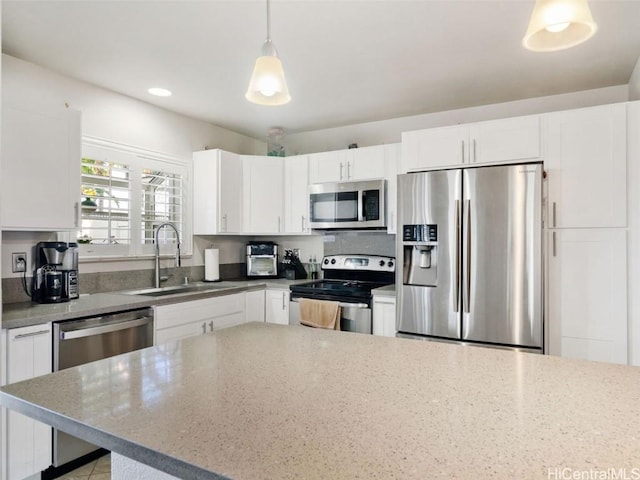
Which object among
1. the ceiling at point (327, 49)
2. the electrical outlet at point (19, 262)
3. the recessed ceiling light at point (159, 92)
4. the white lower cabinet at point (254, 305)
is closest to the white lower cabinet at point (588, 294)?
the ceiling at point (327, 49)

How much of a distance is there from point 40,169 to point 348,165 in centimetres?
231

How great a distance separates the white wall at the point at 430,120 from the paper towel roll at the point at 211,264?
1.45 meters

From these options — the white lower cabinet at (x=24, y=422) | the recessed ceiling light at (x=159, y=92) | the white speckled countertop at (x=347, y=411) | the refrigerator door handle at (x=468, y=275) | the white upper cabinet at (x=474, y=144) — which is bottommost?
the white lower cabinet at (x=24, y=422)

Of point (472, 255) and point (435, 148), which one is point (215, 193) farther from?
point (472, 255)

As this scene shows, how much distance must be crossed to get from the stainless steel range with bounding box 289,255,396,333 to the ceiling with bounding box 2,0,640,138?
4.69 ft

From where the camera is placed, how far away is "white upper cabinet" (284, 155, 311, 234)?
12.8 feet

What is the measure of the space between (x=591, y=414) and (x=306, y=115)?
10.9 ft

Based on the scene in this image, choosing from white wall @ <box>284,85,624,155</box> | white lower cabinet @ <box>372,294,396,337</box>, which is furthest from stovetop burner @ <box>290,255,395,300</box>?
white wall @ <box>284,85,624,155</box>

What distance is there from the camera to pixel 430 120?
368 cm

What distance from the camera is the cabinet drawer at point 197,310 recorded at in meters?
2.84

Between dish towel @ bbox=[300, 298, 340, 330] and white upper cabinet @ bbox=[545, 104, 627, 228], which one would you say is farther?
dish towel @ bbox=[300, 298, 340, 330]

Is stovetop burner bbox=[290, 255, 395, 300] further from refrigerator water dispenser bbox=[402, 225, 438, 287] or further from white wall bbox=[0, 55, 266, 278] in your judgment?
white wall bbox=[0, 55, 266, 278]

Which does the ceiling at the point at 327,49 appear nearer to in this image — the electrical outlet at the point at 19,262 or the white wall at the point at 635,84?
the white wall at the point at 635,84

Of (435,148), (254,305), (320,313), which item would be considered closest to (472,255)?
(435,148)
